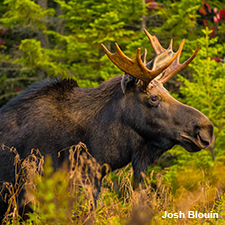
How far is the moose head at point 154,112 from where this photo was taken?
3.69 metres

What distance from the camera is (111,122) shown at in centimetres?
395

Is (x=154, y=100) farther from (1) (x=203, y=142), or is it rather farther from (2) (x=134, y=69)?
(1) (x=203, y=142)

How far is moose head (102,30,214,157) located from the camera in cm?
369

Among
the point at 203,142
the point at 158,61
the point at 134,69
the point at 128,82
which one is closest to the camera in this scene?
the point at 203,142

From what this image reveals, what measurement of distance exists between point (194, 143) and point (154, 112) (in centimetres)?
51

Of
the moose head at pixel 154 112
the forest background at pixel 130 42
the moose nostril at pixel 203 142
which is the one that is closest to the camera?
the moose nostril at pixel 203 142

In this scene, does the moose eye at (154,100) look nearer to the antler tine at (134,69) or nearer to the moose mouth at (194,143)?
the antler tine at (134,69)

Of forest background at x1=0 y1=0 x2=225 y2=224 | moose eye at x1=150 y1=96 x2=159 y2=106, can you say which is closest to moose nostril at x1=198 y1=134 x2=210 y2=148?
moose eye at x1=150 y1=96 x2=159 y2=106

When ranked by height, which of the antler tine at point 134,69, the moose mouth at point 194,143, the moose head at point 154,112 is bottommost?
the moose mouth at point 194,143

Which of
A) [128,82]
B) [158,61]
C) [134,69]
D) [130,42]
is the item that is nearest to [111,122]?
[128,82]

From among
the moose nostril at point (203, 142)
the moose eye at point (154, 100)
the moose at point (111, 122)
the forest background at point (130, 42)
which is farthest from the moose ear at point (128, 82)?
the forest background at point (130, 42)

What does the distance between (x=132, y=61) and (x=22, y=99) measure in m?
1.27

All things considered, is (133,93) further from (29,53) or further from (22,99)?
(29,53)

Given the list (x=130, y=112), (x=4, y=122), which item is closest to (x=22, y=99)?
(x=4, y=122)
